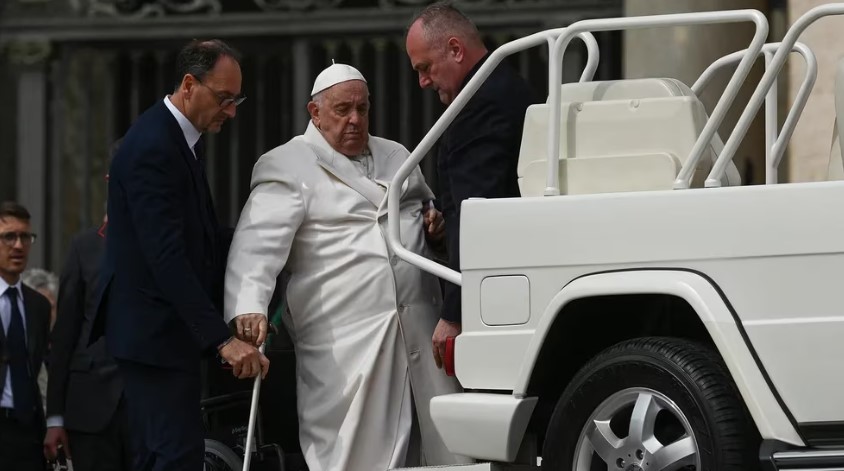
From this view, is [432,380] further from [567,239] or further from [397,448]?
[567,239]

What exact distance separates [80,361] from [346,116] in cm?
207

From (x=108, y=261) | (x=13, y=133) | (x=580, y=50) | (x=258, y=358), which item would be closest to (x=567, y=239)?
(x=258, y=358)

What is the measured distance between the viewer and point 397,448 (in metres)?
7.14

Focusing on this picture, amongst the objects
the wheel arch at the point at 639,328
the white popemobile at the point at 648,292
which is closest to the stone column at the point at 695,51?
the white popemobile at the point at 648,292

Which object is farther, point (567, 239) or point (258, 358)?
point (258, 358)

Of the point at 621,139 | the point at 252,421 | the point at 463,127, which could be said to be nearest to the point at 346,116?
the point at 463,127

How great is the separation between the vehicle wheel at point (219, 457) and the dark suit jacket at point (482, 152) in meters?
1.15

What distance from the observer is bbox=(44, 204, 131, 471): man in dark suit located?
863 centimetres

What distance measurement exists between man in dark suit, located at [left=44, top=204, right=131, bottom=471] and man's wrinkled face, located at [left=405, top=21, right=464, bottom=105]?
2.22m

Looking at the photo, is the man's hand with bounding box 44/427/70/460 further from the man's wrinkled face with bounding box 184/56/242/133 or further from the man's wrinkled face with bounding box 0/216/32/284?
the man's wrinkled face with bounding box 184/56/242/133

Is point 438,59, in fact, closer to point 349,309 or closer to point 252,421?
point 349,309

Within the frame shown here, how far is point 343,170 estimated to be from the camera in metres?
7.34

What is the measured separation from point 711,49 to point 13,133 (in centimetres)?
473

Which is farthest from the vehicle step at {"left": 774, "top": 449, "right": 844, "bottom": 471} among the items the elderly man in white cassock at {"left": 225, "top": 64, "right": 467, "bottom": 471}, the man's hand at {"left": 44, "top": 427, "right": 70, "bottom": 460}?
the man's hand at {"left": 44, "top": 427, "right": 70, "bottom": 460}
